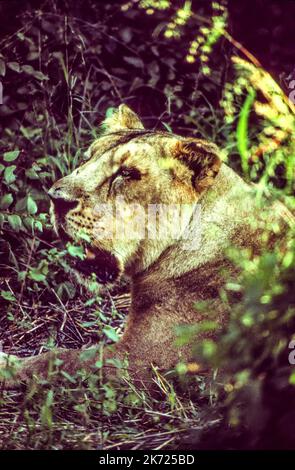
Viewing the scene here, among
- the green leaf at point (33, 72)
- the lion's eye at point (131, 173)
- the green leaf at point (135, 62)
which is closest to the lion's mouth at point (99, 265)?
the lion's eye at point (131, 173)

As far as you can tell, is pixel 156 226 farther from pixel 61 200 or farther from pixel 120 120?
pixel 120 120

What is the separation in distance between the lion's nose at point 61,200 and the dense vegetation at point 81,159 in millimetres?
224

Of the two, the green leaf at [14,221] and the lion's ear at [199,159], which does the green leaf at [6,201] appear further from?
the lion's ear at [199,159]

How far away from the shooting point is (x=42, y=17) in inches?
223

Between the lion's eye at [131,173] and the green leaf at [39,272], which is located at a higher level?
the lion's eye at [131,173]

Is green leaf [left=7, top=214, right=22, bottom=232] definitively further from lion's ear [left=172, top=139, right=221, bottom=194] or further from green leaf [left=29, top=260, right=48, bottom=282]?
lion's ear [left=172, top=139, right=221, bottom=194]

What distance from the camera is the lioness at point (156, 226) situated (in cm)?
337

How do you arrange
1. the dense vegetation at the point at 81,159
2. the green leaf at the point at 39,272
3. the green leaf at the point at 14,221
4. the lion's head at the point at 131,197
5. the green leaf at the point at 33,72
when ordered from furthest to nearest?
the green leaf at the point at 33,72 < the green leaf at the point at 14,221 < the lion's head at the point at 131,197 < the green leaf at the point at 39,272 < the dense vegetation at the point at 81,159

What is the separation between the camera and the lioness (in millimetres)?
3371

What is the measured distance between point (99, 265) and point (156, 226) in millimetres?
383

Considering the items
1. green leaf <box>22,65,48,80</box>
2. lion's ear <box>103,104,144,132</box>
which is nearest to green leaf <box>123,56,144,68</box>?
green leaf <box>22,65,48,80</box>

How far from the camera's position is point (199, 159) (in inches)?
135

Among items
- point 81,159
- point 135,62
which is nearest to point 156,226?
point 81,159

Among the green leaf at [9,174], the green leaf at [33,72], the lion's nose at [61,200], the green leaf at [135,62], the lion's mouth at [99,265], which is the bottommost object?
the lion's mouth at [99,265]
